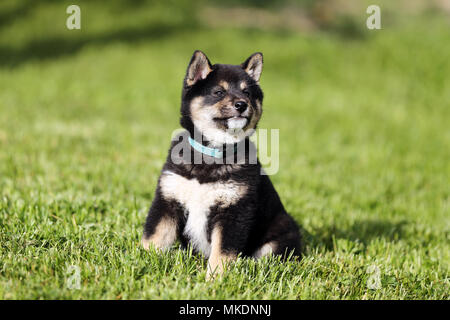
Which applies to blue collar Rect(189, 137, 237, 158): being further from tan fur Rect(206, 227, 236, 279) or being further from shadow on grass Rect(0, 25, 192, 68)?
shadow on grass Rect(0, 25, 192, 68)

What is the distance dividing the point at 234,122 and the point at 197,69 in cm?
48

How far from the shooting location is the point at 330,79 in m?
13.3

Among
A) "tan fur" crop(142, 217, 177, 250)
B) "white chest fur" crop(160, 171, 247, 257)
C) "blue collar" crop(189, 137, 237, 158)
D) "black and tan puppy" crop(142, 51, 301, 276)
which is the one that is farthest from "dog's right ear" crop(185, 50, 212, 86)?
"tan fur" crop(142, 217, 177, 250)

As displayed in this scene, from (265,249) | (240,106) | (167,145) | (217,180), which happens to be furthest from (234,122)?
(167,145)

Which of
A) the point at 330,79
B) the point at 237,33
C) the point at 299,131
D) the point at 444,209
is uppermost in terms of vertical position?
the point at 237,33

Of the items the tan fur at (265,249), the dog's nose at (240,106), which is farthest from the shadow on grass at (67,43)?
the tan fur at (265,249)

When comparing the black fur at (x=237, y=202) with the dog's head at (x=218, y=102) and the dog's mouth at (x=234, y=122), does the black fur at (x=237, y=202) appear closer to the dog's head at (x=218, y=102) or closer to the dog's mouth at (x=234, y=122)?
the dog's head at (x=218, y=102)

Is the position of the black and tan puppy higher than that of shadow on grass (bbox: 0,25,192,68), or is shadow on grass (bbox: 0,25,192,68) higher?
shadow on grass (bbox: 0,25,192,68)

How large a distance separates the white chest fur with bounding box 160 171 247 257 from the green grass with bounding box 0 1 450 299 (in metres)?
0.27

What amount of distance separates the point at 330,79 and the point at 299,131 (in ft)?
14.4

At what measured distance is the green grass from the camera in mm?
3162

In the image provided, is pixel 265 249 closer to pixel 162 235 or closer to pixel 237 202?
pixel 237 202
